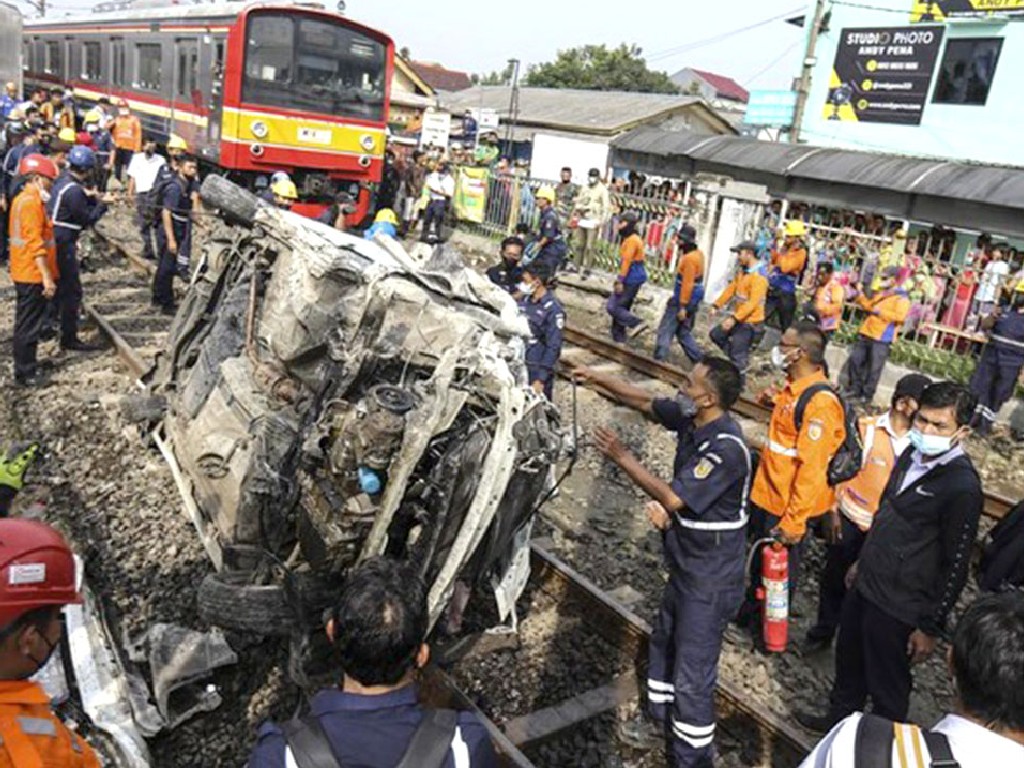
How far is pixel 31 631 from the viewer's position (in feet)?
5.78

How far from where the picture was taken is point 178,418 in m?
5.39

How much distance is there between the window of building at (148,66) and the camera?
14430mm

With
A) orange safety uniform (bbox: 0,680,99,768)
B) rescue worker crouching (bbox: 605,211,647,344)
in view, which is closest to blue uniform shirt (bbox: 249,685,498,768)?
orange safety uniform (bbox: 0,680,99,768)

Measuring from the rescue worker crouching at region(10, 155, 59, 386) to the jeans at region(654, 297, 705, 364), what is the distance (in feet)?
20.9

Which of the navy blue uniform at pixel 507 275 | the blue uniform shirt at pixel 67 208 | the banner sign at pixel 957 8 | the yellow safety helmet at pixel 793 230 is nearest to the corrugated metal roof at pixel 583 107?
the banner sign at pixel 957 8

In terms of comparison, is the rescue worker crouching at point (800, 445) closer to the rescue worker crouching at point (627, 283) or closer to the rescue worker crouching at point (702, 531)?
the rescue worker crouching at point (702, 531)

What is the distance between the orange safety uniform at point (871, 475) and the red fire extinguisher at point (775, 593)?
1.57 ft

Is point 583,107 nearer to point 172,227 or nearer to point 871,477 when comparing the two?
point 172,227

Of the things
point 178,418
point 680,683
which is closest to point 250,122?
point 178,418

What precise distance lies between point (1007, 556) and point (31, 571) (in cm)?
375

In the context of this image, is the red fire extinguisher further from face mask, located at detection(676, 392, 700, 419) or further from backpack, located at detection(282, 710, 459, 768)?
backpack, located at detection(282, 710, 459, 768)

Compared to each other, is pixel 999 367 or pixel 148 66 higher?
pixel 148 66

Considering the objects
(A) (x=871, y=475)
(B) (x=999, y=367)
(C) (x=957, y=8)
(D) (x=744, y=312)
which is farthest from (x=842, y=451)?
(C) (x=957, y=8)

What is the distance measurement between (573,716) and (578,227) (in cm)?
1170
